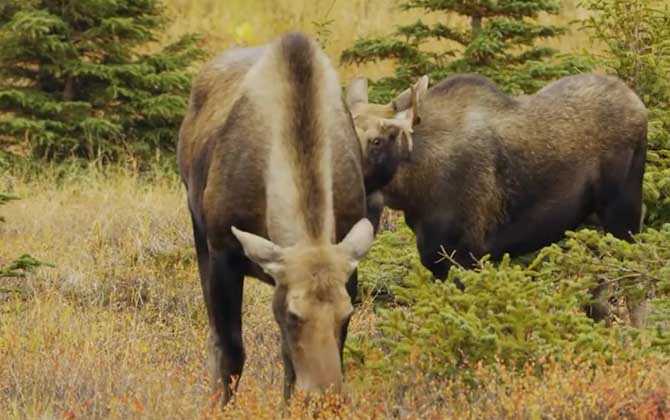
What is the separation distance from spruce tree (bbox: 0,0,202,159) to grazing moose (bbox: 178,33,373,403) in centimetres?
845

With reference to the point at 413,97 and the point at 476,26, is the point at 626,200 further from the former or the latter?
→ the point at 476,26

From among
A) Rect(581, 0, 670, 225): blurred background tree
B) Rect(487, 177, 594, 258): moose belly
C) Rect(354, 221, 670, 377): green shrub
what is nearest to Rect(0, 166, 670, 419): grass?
Rect(354, 221, 670, 377): green shrub

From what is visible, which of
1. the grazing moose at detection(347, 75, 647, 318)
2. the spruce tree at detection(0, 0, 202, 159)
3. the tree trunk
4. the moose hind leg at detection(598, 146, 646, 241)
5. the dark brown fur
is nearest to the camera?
the grazing moose at detection(347, 75, 647, 318)

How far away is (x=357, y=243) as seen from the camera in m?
5.25

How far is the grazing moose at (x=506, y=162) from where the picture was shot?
858 cm

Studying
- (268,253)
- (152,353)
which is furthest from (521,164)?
(268,253)

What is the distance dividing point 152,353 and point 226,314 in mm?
1418

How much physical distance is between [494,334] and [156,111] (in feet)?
33.1

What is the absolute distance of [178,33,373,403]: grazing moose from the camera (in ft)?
16.3

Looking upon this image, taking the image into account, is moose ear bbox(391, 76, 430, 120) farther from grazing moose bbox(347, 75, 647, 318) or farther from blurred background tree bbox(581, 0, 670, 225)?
blurred background tree bbox(581, 0, 670, 225)

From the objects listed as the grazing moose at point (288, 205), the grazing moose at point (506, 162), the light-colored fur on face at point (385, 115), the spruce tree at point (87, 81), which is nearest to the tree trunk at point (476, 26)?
the grazing moose at point (506, 162)

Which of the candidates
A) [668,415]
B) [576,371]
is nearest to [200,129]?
[576,371]

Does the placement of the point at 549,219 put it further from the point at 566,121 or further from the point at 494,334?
the point at 494,334

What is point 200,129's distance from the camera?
6.90m
